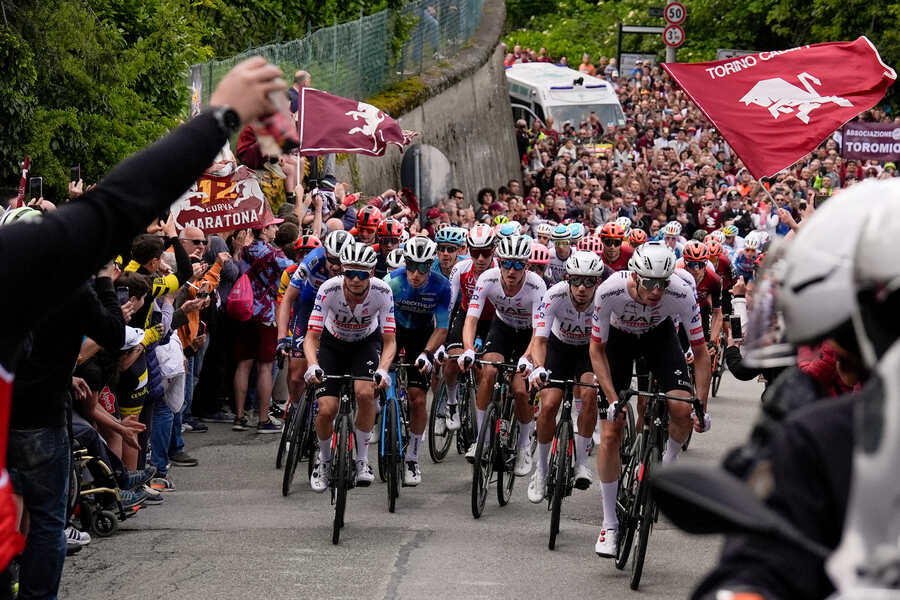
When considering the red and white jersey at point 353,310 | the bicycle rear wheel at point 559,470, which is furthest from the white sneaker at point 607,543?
the red and white jersey at point 353,310

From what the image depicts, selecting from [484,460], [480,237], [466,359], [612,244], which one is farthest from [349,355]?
[612,244]

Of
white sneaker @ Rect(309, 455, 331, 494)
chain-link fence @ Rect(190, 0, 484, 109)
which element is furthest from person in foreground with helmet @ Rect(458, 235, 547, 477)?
chain-link fence @ Rect(190, 0, 484, 109)

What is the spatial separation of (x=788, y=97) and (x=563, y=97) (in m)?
25.9

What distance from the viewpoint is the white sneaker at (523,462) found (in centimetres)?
1124

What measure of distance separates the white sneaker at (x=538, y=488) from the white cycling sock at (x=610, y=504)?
1477mm

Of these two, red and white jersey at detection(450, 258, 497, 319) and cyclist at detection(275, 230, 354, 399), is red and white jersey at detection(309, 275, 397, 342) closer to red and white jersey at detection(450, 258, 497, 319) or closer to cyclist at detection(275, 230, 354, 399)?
cyclist at detection(275, 230, 354, 399)

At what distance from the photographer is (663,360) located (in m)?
9.18

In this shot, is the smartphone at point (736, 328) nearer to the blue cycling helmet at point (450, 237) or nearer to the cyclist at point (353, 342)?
the cyclist at point (353, 342)

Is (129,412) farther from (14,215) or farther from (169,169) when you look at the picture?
(169,169)

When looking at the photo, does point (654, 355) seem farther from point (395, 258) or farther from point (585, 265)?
point (395, 258)

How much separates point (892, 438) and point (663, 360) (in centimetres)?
735

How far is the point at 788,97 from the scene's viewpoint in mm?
12320

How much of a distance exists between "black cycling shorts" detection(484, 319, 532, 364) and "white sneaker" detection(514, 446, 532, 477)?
0.82 meters


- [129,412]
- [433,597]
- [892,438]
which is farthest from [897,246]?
[129,412]
